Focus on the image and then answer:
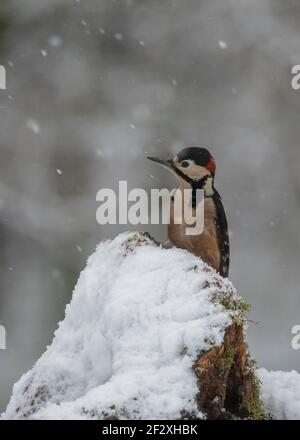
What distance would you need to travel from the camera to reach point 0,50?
9391 mm

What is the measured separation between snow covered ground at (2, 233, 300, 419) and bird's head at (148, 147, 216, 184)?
2.45 feet

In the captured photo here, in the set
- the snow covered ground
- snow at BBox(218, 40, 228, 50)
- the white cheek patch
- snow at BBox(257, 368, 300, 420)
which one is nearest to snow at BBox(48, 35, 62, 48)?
snow at BBox(218, 40, 228, 50)

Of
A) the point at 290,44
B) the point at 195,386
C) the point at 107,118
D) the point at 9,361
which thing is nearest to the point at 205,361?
the point at 195,386

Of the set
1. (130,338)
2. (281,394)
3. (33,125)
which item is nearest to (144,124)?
(33,125)

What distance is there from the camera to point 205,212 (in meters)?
3.70

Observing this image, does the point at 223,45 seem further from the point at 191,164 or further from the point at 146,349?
the point at 146,349

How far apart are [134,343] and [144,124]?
7365 millimetres

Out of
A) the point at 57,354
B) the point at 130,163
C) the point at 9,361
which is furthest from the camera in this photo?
the point at 130,163

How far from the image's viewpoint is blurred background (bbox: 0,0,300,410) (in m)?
8.93

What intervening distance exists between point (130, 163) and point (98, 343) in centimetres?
695

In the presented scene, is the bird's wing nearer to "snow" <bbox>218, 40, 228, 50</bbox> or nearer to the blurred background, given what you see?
the blurred background

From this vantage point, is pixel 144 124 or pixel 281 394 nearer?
pixel 281 394

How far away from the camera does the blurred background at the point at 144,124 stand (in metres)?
8.93
